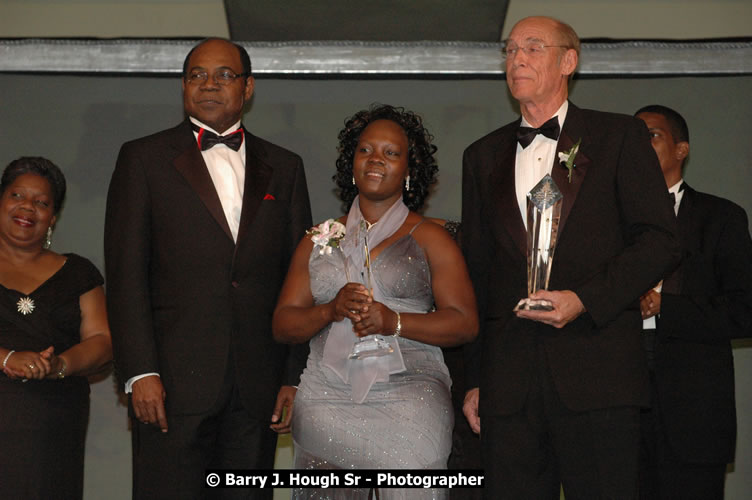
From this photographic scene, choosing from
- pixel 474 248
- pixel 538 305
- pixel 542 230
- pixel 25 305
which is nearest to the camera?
pixel 538 305

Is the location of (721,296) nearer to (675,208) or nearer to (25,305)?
Answer: (675,208)

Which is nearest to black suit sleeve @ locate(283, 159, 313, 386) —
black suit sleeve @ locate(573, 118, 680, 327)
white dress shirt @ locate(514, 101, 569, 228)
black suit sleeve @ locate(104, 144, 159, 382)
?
black suit sleeve @ locate(104, 144, 159, 382)

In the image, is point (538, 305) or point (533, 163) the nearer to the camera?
point (538, 305)

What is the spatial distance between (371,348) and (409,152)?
96cm

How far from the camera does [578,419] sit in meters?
2.99

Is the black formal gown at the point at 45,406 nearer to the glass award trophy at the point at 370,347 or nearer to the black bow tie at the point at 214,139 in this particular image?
the black bow tie at the point at 214,139

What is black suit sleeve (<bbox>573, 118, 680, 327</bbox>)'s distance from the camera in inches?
116

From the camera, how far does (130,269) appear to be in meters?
3.58

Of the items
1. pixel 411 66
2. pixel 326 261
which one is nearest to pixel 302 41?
pixel 411 66

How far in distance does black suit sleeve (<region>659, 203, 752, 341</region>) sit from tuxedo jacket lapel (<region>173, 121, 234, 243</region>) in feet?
6.70

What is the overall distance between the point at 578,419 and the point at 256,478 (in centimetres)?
133

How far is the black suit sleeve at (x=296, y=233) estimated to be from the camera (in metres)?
3.87

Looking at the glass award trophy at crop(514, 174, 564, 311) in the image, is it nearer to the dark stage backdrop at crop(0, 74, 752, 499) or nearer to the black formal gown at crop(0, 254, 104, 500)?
the black formal gown at crop(0, 254, 104, 500)

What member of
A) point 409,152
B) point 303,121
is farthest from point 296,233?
point 303,121
